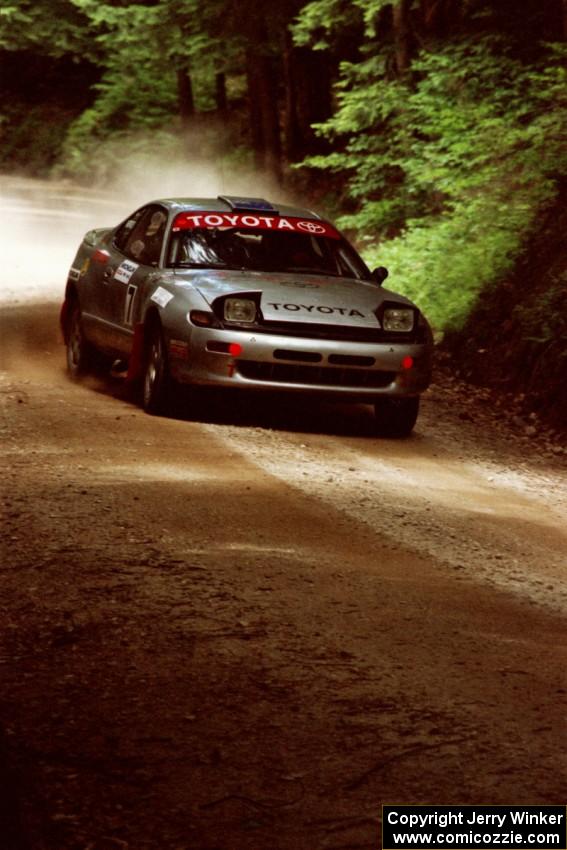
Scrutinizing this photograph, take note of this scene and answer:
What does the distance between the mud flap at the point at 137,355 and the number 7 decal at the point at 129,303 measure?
252 mm

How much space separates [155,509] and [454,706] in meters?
3.03

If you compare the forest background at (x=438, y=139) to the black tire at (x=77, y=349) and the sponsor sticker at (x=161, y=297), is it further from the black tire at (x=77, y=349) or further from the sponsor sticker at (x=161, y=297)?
the black tire at (x=77, y=349)

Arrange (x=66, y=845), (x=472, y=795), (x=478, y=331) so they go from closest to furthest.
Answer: (x=66, y=845) → (x=472, y=795) → (x=478, y=331)

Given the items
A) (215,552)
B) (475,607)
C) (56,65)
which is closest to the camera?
(475,607)

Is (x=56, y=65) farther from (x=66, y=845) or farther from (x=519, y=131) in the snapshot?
(x=66, y=845)

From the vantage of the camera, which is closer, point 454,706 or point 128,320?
point 454,706

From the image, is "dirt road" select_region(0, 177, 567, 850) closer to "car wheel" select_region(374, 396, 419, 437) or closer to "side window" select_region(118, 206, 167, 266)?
"car wheel" select_region(374, 396, 419, 437)

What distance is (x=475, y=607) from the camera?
6.04 meters

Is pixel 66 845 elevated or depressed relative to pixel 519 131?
depressed

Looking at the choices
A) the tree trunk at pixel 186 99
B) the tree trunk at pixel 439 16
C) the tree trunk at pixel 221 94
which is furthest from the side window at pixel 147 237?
the tree trunk at pixel 186 99

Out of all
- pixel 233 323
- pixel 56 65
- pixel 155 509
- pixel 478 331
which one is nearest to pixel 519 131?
pixel 478 331

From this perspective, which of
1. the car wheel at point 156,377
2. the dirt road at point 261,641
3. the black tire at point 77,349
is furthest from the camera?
the black tire at point 77,349

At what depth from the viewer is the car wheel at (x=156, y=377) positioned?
10539 mm

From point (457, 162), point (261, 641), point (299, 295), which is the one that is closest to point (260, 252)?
point (299, 295)
